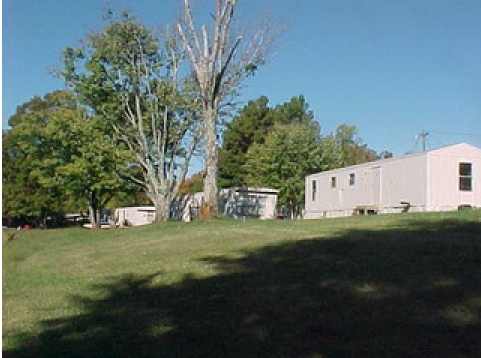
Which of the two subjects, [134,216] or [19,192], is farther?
[134,216]

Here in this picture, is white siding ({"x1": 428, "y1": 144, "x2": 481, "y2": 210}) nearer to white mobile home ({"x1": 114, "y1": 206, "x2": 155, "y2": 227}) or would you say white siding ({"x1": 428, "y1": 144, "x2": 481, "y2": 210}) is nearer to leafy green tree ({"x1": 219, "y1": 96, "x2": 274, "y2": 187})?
white mobile home ({"x1": 114, "y1": 206, "x2": 155, "y2": 227})

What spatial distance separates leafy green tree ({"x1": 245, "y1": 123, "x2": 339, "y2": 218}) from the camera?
48906 mm

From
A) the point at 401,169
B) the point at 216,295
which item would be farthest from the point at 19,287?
the point at 401,169

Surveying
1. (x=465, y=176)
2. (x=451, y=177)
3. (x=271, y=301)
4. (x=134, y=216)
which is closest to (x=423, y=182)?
(x=451, y=177)

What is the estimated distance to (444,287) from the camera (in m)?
7.02

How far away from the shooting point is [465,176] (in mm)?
28047

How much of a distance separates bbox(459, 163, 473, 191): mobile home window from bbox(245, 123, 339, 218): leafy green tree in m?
20.7

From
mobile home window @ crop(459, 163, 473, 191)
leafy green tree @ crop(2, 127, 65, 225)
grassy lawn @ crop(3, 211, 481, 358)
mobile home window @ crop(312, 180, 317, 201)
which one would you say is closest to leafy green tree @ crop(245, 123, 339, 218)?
mobile home window @ crop(312, 180, 317, 201)

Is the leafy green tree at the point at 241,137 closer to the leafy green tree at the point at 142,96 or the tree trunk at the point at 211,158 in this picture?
the leafy green tree at the point at 142,96

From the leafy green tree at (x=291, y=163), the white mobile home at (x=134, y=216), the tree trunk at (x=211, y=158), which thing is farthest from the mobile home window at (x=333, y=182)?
the white mobile home at (x=134, y=216)

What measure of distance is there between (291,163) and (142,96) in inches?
601

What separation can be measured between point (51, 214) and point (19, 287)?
41.5 m

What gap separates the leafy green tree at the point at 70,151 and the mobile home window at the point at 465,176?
1869cm

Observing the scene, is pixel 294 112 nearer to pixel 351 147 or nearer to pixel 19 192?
pixel 351 147
